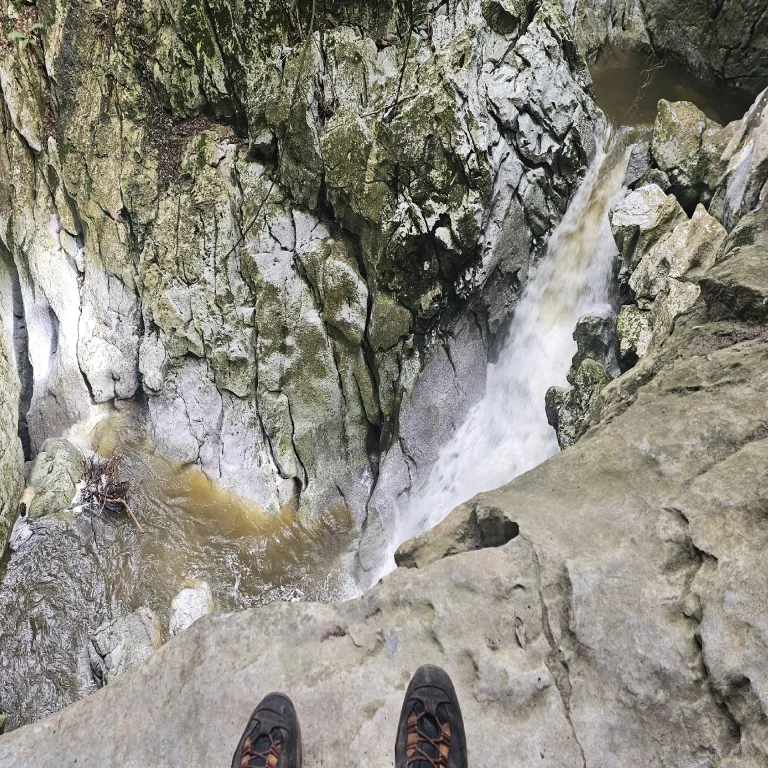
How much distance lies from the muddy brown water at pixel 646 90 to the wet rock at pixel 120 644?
10.0m

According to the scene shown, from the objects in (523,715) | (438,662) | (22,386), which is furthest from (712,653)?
(22,386)

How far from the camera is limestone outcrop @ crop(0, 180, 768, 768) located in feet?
8.52

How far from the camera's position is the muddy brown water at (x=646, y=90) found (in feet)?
27.8

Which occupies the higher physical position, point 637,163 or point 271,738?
point 637,163

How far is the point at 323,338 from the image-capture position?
8.13 metres

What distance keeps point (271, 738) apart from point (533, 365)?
20.9 feet

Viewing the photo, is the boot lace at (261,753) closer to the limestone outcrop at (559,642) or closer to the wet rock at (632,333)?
the limestone outcrop at (559,642)

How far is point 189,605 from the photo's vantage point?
6.94 metres

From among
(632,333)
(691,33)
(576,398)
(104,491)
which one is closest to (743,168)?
(632,333)

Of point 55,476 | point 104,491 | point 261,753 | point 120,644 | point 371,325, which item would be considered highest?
point 55,476

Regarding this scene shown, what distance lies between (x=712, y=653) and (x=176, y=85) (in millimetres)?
9209

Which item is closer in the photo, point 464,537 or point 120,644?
point 464,537

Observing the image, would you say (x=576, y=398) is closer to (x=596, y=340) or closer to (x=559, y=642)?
(x=596, y=340)

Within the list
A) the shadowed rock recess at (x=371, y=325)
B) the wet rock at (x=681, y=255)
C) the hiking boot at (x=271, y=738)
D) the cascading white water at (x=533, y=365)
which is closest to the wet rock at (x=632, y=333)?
the shadowed rock recess at (x=371, y=325)
